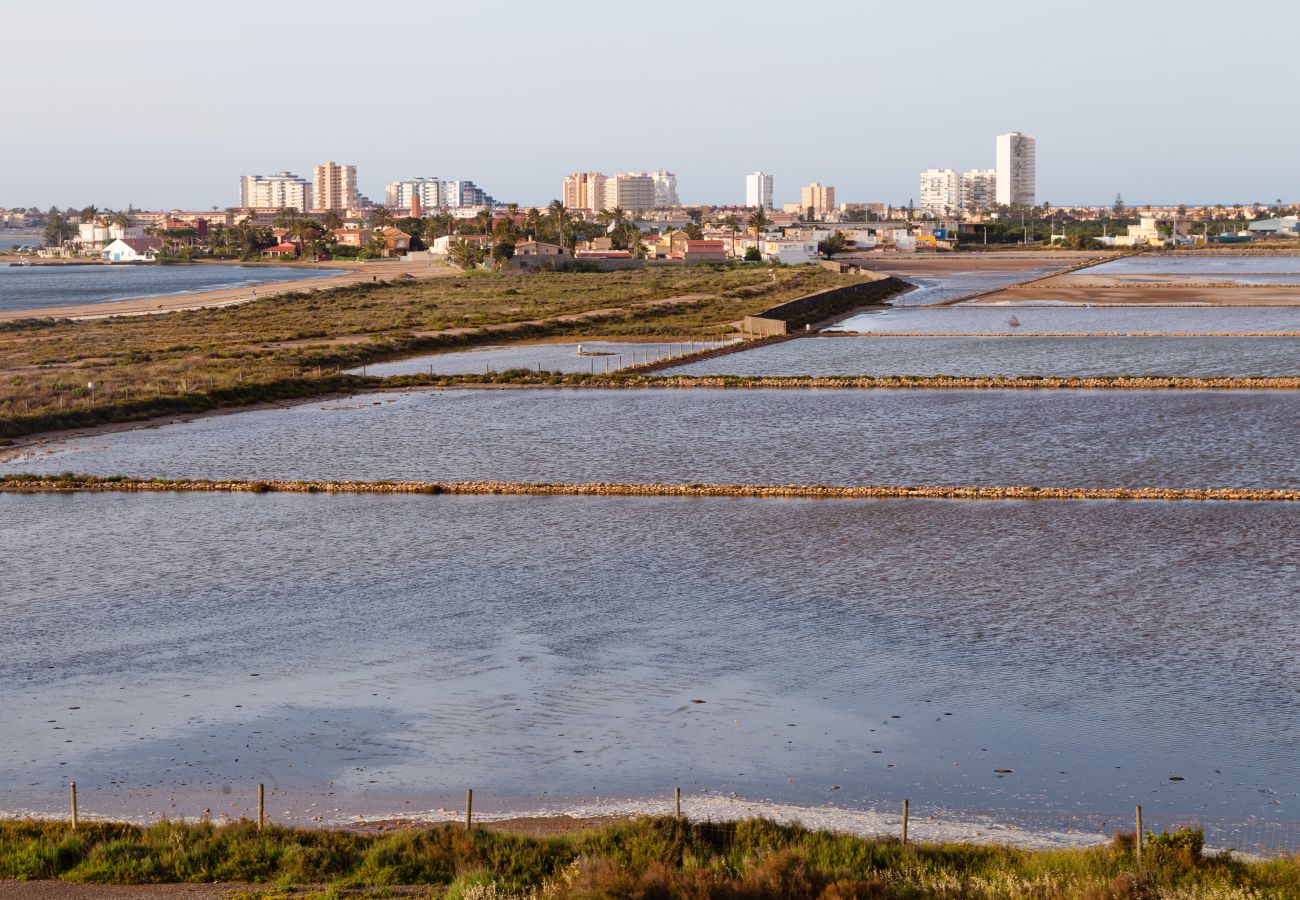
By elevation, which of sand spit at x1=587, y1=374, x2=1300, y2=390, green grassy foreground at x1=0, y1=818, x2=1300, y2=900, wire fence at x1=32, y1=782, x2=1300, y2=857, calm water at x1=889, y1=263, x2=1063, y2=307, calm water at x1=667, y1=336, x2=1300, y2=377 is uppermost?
calm water at x1=889, y1=263, x2=1063, y2=307

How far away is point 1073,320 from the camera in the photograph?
67.8 meters

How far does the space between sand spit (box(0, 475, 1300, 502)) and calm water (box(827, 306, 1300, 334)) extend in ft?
116

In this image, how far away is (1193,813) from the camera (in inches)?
490

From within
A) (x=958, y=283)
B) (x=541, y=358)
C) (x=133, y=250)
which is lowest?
(x=541, y=358)

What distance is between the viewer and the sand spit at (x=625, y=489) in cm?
2658

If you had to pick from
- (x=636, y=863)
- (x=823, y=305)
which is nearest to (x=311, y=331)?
(x=823, y=305)

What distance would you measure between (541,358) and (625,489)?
2603 cm

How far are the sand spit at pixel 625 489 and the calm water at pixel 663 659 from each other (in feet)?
2.24

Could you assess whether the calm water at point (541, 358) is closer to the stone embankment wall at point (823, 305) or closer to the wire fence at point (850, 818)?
the stone embankment wall at point (823, 305)

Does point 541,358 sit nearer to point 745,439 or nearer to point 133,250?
point 745,439

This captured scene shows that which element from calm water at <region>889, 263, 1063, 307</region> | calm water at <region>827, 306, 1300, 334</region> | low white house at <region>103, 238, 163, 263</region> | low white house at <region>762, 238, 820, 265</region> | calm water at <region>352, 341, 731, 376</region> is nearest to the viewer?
calm water at <region>352, 341, 731, 376</region>

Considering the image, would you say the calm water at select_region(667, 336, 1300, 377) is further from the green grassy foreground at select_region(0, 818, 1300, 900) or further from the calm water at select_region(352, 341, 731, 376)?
the green grassy foreground at select_region(0, 818, 1300, 900)

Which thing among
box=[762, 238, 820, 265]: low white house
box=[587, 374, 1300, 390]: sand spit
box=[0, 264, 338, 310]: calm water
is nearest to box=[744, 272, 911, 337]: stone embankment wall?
box=[762, 238, 820, 265]: low white house

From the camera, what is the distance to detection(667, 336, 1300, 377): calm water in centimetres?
4725
